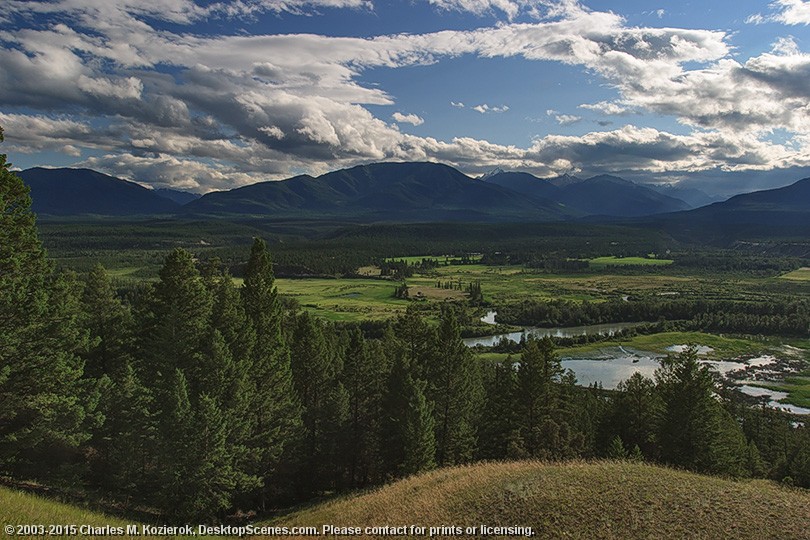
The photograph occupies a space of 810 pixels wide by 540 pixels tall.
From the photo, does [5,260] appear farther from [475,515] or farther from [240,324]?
[475,515]

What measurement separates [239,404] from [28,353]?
11.2m

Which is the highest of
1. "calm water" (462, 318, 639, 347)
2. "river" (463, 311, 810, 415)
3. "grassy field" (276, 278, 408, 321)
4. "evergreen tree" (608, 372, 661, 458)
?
"evergreen tree" (608, 372, 661, 458)

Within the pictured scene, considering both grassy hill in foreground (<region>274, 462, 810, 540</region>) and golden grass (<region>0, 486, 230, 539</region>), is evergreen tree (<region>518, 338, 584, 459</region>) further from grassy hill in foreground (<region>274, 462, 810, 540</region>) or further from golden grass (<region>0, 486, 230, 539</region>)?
golden grass (<region>0, 486, 230, 539</region>)

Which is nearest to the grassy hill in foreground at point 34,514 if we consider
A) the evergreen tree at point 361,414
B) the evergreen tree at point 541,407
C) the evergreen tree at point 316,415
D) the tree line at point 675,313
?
the evergreen tree at point 316,415

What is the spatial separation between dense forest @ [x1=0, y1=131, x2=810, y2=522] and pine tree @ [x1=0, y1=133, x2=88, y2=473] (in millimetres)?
88

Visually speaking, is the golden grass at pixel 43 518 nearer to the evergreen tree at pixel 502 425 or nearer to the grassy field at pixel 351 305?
the evergreen tree at pixel 502 425

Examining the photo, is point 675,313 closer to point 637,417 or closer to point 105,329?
point 637,417

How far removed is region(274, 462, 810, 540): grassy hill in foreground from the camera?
65.5 ft

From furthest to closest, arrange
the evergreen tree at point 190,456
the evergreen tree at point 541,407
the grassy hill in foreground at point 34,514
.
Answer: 1. the evergreen tree at point 541,407
2. the evergreen tree at point 190,456
3. the grassy hill in foreground at point 34,514

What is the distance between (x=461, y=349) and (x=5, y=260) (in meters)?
29.9

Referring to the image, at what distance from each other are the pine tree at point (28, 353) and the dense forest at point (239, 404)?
0.09 m

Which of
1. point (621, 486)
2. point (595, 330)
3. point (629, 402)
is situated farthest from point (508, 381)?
point (595, 330)

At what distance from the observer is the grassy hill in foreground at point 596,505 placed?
65.5ft

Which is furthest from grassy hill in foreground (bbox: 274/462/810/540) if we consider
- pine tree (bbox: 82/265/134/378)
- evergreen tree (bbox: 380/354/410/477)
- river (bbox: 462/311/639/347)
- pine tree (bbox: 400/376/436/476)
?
river (bbox: 462/311/639/347)
